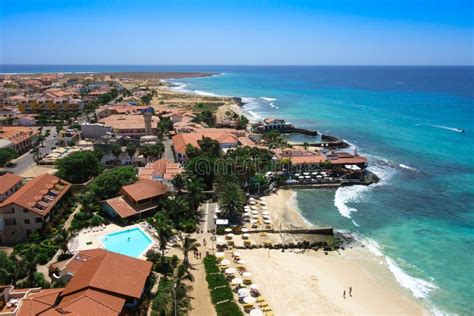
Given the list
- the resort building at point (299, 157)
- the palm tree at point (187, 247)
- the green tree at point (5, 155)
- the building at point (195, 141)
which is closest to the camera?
the palm tree at point (187, 247)

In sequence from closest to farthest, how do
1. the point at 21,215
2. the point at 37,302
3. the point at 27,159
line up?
the point at 37,302
the point at 21,215
the point at 27,159

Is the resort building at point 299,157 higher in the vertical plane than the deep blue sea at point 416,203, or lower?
higher

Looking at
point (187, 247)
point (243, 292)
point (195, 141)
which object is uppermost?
point (195, 141)

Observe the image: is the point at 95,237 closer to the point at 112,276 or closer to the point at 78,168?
the point at 112,276

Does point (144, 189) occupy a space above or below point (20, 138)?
below

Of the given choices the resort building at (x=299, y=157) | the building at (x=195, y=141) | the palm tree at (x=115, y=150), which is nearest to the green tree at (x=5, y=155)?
the palm tree at (x=115, y=150)

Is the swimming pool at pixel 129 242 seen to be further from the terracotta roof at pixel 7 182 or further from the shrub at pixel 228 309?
the terracotta roof at pixel 7 182

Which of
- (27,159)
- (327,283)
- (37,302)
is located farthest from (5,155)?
(327,283)
